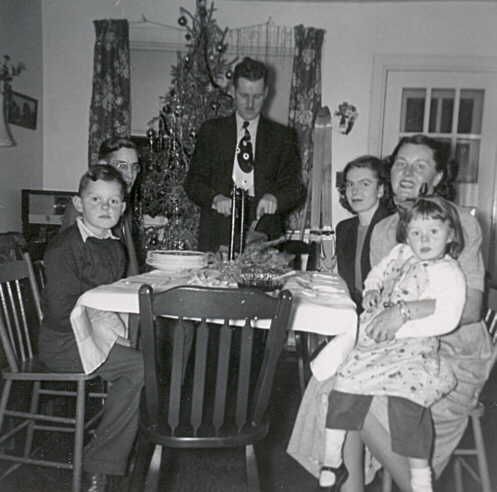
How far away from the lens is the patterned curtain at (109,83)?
15.1 feet

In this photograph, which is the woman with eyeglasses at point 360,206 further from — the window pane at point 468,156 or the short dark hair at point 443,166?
the window pane at point 468,156

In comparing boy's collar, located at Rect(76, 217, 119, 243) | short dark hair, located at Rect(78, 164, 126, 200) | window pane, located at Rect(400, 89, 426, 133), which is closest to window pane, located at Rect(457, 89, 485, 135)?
window pane, located at Rect(400, 89, 426, 133)

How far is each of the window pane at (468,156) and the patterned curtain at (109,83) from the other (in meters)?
3.01

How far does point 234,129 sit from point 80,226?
1420 mm

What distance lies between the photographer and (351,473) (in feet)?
5.16

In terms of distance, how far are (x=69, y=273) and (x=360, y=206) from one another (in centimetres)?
131

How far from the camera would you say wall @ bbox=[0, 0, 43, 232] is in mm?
4059

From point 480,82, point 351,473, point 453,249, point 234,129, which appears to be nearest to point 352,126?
point 480,82

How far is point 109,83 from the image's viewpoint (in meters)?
4.62

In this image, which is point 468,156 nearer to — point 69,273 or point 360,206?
point 360,206

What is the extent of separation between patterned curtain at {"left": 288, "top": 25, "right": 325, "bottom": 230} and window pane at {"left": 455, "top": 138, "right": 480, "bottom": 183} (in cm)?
133

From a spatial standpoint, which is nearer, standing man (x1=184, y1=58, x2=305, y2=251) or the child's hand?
the child's hand

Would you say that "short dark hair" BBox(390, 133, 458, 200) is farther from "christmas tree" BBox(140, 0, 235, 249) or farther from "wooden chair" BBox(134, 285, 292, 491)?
"christmas tree" BBox(140, 0, 235, 249)

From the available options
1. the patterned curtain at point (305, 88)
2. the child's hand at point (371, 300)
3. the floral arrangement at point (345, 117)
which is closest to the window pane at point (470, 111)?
the floral arrangement at point (345, 117)
